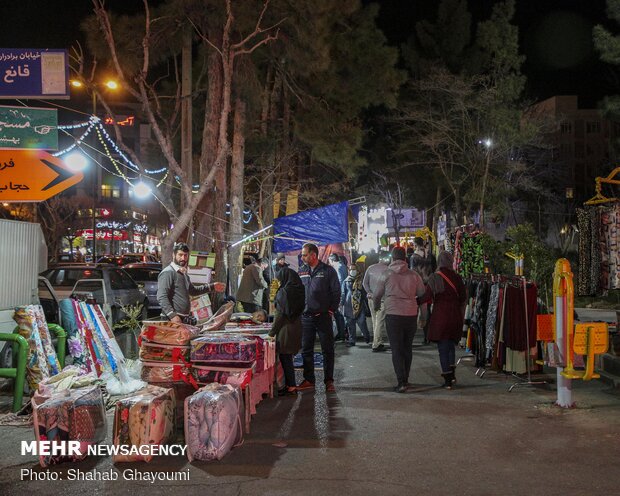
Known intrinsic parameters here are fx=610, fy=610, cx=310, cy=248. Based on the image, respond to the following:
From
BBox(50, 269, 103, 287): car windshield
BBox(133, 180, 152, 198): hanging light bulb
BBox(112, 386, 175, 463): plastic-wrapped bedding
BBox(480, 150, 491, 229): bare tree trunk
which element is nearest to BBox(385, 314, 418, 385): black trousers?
BBox(112, 386, 175, 463): plastic-wrapped bedding

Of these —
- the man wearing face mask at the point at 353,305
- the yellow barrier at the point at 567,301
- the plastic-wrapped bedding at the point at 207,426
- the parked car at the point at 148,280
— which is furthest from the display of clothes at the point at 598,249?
the parked car at the point at 148,280

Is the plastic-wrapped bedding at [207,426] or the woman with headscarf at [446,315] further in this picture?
the woman with headscarf at [446,315]

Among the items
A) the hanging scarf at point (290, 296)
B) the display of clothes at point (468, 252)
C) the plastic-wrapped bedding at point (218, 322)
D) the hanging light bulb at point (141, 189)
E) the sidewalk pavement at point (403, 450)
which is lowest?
the sidewalk pavement at point (403, 450)

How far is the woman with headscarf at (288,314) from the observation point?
7.75 metres

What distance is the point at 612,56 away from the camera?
24109mm

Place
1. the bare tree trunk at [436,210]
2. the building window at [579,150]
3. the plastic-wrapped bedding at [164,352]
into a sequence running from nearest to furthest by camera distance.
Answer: the plastic-wrapped bedding at [164,352]
the bare tree trunk at [436,210]
the building window at [579,150]

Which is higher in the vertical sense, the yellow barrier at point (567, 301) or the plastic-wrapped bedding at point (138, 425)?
the yellow barrier at point (567, 301)

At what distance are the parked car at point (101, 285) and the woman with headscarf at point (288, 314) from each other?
6.73 m

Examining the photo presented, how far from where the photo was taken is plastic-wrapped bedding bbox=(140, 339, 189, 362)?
21.3 feet

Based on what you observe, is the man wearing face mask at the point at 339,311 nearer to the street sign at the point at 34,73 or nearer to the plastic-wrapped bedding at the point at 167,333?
the plastic-wrapped bedding at the point at 167,333

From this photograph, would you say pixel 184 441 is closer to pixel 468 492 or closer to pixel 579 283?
pixel 468 492

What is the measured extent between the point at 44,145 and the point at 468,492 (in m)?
6.87

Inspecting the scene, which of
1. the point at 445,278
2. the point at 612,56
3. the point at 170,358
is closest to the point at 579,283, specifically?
the point at 445,278

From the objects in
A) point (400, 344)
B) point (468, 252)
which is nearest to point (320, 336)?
point (400, 344)
